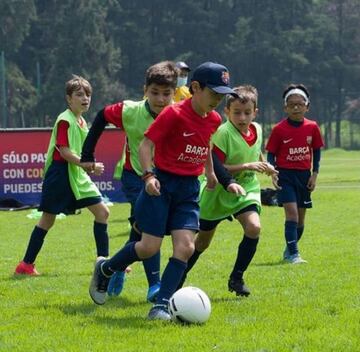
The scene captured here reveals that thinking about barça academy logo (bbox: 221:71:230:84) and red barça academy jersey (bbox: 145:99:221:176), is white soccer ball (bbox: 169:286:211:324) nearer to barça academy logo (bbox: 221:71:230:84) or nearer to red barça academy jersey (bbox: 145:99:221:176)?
red barça academy jersey (bbox: 145:99:221:176)

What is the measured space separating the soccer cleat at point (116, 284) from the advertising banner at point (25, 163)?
10.5m

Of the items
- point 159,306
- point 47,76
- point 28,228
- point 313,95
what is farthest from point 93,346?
point 313,95

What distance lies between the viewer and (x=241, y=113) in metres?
7.50

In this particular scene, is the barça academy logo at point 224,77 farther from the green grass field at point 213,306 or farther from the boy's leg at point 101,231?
the boy's leg at point 101,231

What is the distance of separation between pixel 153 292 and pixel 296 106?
330 cm

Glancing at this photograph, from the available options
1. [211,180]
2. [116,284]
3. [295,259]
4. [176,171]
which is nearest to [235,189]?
[211,180]

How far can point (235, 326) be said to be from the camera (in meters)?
6.02

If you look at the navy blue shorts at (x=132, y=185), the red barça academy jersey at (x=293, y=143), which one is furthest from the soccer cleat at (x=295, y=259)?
the navy blue shorts at (x=132, y=185)

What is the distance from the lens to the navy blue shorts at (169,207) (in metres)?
6.44

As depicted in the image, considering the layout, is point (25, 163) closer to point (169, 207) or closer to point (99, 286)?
point (99, 286)

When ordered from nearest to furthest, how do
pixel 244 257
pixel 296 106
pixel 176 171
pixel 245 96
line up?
pixel 176 171 → pixel 244 257 → pixel 245 96 → pixel 296 106

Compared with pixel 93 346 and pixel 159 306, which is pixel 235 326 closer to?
pixel 159 306

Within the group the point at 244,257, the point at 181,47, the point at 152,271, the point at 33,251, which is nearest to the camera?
the point at 152,271

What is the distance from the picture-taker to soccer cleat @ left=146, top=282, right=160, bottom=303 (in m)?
6.96
